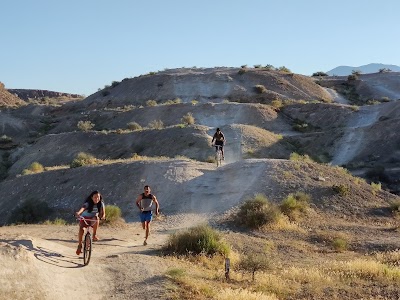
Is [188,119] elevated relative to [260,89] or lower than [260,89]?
lower

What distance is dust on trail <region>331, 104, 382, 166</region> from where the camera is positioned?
36.2m

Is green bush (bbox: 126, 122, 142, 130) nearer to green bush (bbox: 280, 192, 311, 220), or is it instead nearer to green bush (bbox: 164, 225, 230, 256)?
green bush (bbox: 280, 192, 311, 220)

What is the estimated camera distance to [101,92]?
2717 inches

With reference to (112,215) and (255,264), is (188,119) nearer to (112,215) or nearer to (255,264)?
(112,215)

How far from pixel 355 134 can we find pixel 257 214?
24037 millimetres

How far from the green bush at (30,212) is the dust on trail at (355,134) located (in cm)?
2143

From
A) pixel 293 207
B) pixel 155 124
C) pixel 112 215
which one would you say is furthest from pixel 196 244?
pixel 155 124

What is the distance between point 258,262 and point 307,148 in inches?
1049

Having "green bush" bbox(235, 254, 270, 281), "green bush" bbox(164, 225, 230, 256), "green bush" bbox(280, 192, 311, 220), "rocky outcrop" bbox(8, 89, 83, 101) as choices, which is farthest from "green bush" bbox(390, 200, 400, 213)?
"rocky outcrop" bbox(8, 89, 83, 101)

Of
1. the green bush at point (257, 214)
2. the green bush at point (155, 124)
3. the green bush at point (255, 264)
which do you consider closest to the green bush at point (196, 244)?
the green bush at point (255, 264)

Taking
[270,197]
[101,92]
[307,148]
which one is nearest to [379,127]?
[307,148]

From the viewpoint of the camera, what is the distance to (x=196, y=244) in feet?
41.2

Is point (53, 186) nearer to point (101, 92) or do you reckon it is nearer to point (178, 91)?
point (178, 91)

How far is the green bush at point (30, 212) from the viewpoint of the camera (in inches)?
828
